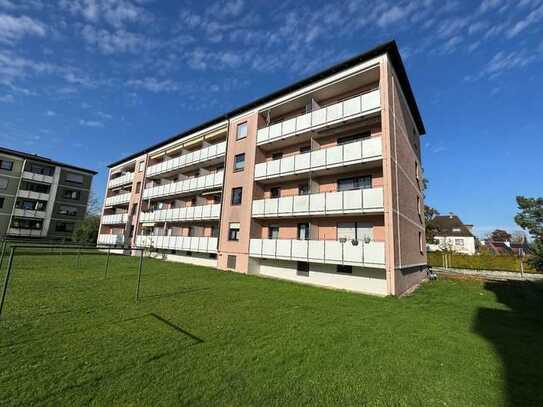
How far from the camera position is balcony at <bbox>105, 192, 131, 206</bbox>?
36.6m

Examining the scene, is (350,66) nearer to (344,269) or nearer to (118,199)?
(344,269)

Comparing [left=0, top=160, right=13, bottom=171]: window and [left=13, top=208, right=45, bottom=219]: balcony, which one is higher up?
[left=0, top=160, right=13, bottom=171]: window

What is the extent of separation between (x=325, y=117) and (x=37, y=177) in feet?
178

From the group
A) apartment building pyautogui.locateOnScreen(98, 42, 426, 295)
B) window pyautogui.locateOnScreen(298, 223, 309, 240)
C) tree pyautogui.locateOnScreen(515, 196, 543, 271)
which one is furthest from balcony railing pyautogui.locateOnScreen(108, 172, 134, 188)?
tree pyautogui.locateOnScreen(515, 196, 543, 271)

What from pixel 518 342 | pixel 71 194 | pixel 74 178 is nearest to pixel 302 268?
pixel 518 342

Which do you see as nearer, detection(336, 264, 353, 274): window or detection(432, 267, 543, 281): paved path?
detection(336, 264, 353, 274): window

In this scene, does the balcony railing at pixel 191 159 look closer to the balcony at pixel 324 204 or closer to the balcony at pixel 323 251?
the balcony at pixel 324 204

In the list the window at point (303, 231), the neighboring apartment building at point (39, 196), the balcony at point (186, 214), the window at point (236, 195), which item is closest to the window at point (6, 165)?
the neighboring apartment building at point (39, 196)

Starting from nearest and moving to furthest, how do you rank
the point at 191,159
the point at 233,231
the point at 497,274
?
the point at 233,231, the point at 191,159, the point at 497,274

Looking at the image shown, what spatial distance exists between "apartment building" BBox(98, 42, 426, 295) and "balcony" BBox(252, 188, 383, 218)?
61mm

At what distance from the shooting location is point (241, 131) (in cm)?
2300

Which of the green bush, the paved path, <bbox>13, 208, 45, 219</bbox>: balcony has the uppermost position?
<bbox>13, 208, 45, 219</bbox>: balcony

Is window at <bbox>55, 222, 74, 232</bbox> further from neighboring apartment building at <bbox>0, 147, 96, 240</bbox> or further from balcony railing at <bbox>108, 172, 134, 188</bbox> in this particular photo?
balcony railing at <bbox>108, 172, 134, 188</bbox>

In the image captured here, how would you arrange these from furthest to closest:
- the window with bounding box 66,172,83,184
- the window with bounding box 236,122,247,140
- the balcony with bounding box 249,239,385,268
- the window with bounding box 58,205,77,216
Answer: the window with bounding box 66,172,83,184 → the window with bounding box 58,205,77,216 → the window with bounding box 236,122,247,140 → the balcony with bounding box 249,239,385,268
